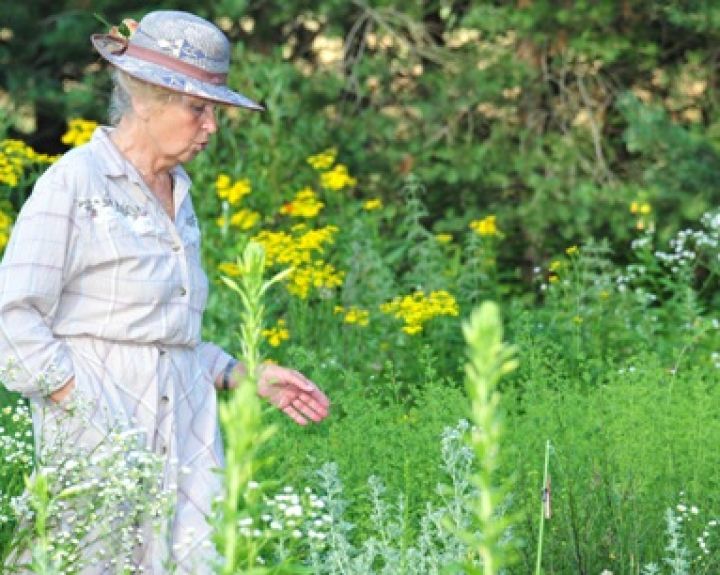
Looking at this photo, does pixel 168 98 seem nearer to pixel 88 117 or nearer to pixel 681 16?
pixel 681 16

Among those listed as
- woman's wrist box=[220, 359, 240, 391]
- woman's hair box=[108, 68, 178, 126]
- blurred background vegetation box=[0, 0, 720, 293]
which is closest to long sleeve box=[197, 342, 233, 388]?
woman's wrist box=[220, 359, 240, 391]

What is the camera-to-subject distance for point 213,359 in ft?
13.7

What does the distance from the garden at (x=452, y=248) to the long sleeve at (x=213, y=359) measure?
180 millimetres

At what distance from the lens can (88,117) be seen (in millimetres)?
9875

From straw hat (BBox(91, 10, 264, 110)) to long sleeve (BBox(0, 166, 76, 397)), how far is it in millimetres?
343

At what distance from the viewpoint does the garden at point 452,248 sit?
14.2ft

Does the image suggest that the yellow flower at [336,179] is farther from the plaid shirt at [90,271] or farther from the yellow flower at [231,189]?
the plaid shirt at [90,271]

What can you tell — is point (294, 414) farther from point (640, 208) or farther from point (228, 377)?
point (640, 208)

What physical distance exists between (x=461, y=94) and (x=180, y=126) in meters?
5.50

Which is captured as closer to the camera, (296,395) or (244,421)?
(244,421)

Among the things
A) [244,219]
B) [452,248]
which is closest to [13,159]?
[244,219]

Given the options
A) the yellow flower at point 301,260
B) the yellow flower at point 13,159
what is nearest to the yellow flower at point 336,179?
the yellow flower at point 301,260

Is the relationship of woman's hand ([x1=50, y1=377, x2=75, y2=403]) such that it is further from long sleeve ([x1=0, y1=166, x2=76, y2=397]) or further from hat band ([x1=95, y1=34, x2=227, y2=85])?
hat band ([x1=95, y1=34, x2=227, y2=85])

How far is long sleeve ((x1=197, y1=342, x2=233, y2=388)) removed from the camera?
4.16m
